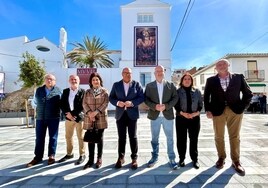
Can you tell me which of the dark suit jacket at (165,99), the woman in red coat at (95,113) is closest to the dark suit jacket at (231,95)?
the dark suit jacket at (165,99)

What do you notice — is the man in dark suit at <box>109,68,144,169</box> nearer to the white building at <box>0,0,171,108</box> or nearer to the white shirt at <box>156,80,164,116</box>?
the white shirt at <box>156,80,164,116</box>

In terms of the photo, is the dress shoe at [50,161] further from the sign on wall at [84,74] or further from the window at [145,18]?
the window at [145,18]

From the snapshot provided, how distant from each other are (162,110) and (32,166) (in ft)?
8.99

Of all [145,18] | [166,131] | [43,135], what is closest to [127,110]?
[166,131]

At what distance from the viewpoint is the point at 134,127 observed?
169 inches

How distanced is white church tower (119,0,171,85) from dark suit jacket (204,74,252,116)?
1975cm

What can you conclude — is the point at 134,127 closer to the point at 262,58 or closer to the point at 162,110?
the point at 162,110

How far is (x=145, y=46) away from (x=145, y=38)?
84 centimetres

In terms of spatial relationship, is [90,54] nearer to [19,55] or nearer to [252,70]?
[19,55]

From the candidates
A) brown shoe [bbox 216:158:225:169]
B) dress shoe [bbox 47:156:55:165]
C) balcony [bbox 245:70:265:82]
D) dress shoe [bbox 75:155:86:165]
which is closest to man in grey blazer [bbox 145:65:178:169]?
brown shoe [bbox 216:158:225:169]

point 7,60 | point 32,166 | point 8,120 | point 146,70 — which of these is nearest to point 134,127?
point 32,166

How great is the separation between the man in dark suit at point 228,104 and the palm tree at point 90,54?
875 inches

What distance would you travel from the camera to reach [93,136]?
13.8ft

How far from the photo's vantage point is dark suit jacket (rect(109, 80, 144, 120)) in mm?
4242
